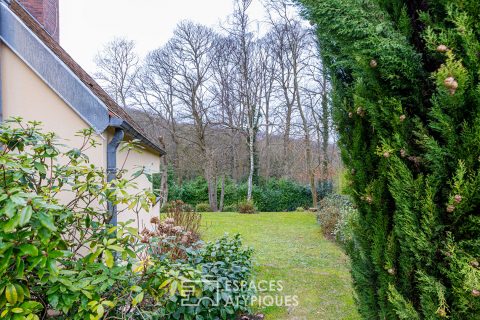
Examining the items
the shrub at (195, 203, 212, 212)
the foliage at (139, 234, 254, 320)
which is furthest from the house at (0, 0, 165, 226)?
the shrub at (195, 203, 212, 212)

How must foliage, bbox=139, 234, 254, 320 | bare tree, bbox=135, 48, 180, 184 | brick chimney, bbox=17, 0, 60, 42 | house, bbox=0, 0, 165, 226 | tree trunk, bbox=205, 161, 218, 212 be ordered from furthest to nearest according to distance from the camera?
bare tree, bbox=135, 48, 180, 184 → tree trunk, bbox=205, 161, 218, 212 → brick chimney, bbox=17, 0, 60, 42 → house, bbox=0, 0, 165, 226 → foliage, bbox=139, 234, 254, 320

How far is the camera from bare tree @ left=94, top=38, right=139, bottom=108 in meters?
17.7

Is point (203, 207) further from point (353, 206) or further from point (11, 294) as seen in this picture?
point (11, 294)

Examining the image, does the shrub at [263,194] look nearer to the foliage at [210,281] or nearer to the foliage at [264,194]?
the foliage at [264,194]

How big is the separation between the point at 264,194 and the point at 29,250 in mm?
16568

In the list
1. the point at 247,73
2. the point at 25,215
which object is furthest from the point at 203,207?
the point at 25,215

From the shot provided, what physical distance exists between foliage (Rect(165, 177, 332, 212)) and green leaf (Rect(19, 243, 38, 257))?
1601cm

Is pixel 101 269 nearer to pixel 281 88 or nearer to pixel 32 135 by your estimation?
pixel 32 135

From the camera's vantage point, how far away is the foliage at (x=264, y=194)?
1762 centimetres

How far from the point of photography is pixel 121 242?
2.18 meters

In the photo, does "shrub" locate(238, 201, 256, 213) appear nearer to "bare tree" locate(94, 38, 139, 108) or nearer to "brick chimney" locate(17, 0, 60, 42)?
"bare tree" locate(94, 38, 139, 108)

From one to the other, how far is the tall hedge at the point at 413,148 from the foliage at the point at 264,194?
1569 cm

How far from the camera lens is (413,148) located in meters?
1.69

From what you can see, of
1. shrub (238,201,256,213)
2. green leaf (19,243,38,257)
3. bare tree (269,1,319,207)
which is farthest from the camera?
bare tree (269,1,319,207)
